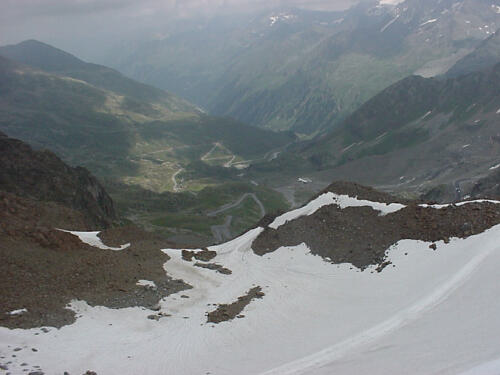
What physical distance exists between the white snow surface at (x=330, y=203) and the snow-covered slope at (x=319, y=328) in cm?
617

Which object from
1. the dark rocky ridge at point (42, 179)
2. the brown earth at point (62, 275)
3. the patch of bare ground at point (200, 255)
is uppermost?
the dark rocky ridge at point (42, 179)

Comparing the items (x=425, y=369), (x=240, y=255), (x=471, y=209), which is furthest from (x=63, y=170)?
(x=425, y=369)

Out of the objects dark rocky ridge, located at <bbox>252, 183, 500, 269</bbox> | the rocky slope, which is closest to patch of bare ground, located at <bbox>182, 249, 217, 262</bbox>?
the rocky slope

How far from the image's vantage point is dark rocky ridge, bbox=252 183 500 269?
3166 cm

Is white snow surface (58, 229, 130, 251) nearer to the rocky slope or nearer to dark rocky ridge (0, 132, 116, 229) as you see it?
the rocky slope

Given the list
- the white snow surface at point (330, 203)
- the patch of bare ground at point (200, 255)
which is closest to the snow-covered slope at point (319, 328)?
the white snow surface at point (330, 203)

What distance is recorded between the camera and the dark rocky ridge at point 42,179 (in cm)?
8062

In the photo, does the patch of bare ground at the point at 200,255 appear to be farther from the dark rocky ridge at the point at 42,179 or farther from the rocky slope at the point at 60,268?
the dark rocky ridge at the point at 42,179

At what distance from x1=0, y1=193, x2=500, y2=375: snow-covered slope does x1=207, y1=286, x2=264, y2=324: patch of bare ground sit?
41 cm

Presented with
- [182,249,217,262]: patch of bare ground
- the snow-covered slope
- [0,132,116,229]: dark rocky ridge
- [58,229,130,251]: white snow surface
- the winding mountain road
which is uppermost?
the winding mountain road

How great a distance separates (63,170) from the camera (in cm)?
9444

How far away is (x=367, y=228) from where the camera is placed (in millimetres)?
37375

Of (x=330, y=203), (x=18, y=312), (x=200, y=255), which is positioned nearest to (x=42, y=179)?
(x=200, y=255)

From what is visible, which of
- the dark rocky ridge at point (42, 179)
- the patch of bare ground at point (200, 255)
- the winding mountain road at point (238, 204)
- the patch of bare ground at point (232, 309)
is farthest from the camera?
the winding mountain road at point (238, 204)
